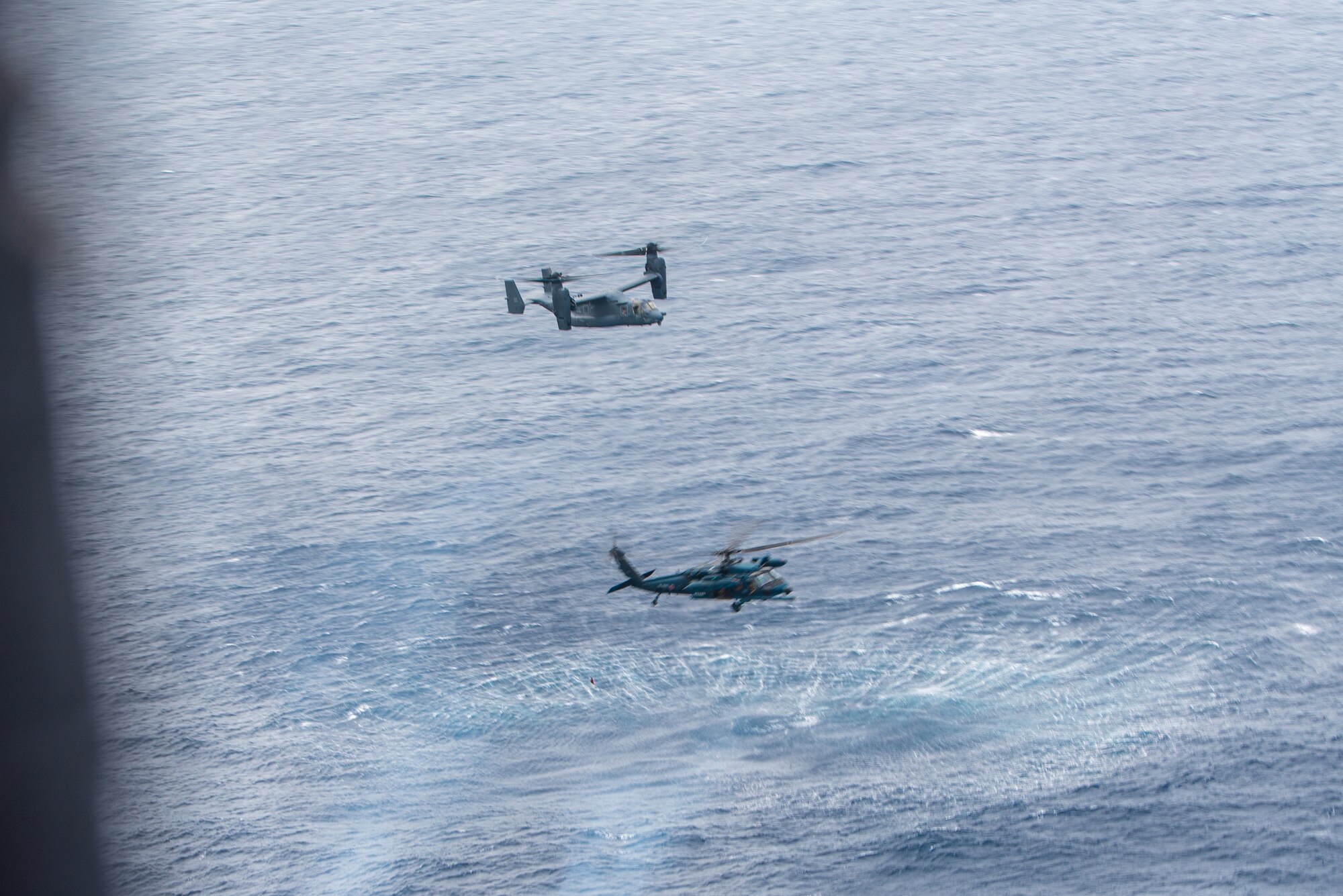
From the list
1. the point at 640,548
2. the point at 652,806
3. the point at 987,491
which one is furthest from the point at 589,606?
the point at 987,491

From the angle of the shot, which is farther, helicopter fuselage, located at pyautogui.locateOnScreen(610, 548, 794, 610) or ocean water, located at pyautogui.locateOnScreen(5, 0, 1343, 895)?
ocean water, located at pyautogui.locateOnScreen(5, 0, 1343, 895)

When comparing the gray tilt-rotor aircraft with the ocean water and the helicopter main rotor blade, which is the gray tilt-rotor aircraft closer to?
the helicopter main rotor blade

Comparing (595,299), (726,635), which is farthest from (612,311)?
(726,635)

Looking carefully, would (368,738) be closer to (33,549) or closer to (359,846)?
(359,846)

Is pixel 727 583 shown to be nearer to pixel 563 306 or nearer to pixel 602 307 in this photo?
pixel 602 307

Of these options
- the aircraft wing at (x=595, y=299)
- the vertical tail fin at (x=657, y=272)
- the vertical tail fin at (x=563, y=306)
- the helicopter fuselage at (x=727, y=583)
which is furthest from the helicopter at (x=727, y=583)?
the vertical tail fin at (x=657, y=272)

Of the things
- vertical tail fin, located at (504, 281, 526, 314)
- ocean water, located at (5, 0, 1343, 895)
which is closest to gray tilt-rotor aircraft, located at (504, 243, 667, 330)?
vertical tail fin, located at (504, 281, 526, 314)

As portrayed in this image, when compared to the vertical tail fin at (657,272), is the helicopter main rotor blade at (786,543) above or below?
below

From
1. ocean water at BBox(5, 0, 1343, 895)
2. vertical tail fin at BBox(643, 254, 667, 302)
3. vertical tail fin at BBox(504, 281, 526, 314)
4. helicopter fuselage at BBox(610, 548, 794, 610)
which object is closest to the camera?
vertical tail fin at BBox(643, 254, 667, 302)

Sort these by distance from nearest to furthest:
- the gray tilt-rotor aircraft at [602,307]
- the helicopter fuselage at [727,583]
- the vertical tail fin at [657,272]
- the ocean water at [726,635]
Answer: the gray tilt-rotor aircraft at [602,307] < the vertical tail fin at [657,272] < the helicopter fuselage at [727,583] < the ocean water at [726,635]

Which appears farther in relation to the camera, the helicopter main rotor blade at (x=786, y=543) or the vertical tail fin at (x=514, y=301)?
the vertical tail fin at (x=514, y=301)

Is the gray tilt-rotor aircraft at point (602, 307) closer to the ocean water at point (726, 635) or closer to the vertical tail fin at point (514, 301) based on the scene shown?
the vertical tail fin at point (514, 301)
